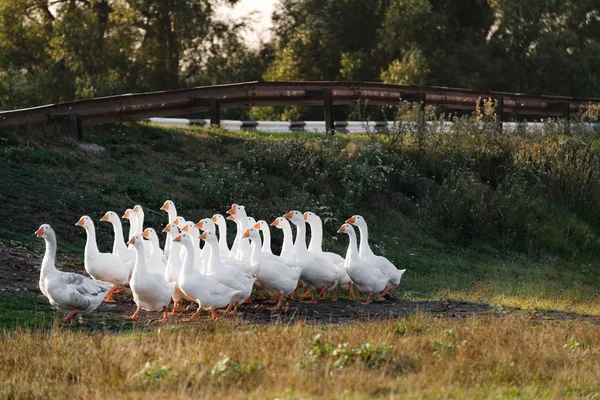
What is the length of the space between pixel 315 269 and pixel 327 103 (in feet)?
40.1

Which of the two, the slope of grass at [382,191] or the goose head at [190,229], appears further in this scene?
the slope of grass at [382,191]

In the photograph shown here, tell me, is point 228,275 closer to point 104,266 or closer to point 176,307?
point 176,307

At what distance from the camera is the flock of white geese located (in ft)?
46.9

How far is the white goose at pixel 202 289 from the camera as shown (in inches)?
564

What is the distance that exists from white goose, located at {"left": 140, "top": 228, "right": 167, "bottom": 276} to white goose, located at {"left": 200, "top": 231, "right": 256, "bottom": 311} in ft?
2.89

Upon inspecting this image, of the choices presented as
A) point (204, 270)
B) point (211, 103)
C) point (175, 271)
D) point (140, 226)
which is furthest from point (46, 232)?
point (211, 103)

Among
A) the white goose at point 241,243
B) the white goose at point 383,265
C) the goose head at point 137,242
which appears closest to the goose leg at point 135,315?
the goose head at point 137,242

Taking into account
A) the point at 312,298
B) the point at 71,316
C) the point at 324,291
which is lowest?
the point at 312,298

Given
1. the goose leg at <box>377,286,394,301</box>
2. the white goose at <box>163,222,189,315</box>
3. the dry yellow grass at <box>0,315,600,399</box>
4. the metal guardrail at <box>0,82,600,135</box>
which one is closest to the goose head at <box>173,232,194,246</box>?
the white goose at <box>163,222,189,315</box>

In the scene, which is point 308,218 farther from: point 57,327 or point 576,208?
point 576,208

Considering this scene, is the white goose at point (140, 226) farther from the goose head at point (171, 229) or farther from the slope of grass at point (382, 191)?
the slope of grass at point (382, 191)

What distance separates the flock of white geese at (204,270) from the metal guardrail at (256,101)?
21.1ft

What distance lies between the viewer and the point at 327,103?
28.2 m

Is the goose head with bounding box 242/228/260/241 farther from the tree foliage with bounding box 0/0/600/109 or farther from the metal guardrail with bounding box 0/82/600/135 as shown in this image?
the tree foliage with bounding box 0/0/600/109
